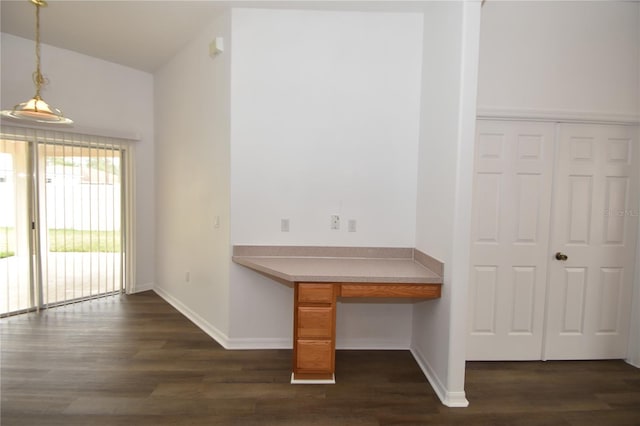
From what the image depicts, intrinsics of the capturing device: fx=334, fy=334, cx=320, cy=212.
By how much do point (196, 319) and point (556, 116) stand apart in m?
3.98

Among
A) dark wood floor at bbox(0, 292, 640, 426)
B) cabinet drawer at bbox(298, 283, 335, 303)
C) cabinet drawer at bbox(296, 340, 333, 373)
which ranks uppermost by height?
cabinet drawer at bbox(298, 283, 335, 303)

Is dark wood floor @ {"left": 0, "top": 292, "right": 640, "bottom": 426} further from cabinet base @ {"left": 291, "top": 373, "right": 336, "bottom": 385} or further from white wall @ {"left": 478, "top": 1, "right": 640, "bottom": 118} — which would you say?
white wall @ {"left": 478, "top": 1, "right": 640, "bottom": 118}

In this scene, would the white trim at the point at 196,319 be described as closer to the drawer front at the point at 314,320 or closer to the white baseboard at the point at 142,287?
the white baseboard at the point at 142,287

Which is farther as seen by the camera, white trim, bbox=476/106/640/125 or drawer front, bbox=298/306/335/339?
white trim, bbox=476/106/640/125

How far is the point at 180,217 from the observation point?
13.3ft

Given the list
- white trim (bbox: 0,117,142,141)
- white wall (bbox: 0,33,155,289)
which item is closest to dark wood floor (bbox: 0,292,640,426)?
white wall (bbox: 0,33,155,289)

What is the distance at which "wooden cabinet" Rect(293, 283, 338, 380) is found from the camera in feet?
8.20

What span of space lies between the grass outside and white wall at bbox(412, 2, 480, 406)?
3.95 meters

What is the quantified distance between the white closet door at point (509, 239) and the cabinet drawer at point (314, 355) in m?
1.29

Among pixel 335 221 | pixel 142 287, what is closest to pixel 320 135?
pixel 335 221

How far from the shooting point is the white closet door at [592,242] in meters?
2.86

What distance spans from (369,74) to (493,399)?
9.05 ft

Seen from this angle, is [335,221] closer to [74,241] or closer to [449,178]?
[449,178]

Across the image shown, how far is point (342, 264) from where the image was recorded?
2.83 metres
